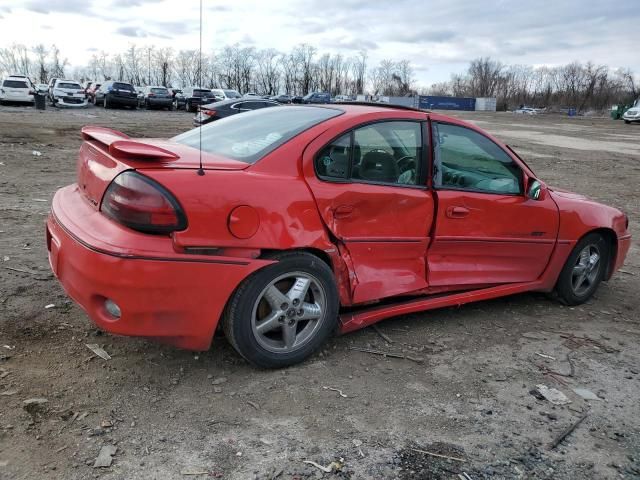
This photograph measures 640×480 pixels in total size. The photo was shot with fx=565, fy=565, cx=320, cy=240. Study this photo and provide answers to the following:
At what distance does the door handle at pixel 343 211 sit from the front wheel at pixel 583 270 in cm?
218

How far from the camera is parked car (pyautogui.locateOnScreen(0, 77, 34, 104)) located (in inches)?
1262

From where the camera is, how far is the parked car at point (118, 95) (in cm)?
3519

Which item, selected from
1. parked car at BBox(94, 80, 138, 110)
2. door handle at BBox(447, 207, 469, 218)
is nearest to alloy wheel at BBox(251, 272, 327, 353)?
door handle at BBox(447, 207, 469, 218)

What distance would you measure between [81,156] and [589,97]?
115 meters

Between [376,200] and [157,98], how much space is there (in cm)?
3746

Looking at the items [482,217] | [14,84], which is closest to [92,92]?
[14,84]

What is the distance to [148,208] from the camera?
2.72m

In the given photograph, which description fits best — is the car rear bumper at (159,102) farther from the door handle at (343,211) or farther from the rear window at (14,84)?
the door handle at (343,211)

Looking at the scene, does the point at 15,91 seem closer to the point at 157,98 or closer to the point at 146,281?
the point at 157,98

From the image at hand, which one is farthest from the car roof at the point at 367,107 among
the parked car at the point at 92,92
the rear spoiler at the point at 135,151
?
the parked car at the point at 92,92

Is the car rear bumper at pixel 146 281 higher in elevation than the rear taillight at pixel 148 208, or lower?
lower

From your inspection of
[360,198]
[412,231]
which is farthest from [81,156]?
[412,231]

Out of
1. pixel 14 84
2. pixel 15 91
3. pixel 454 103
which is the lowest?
pixel 15 91

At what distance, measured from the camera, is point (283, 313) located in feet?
10.3
